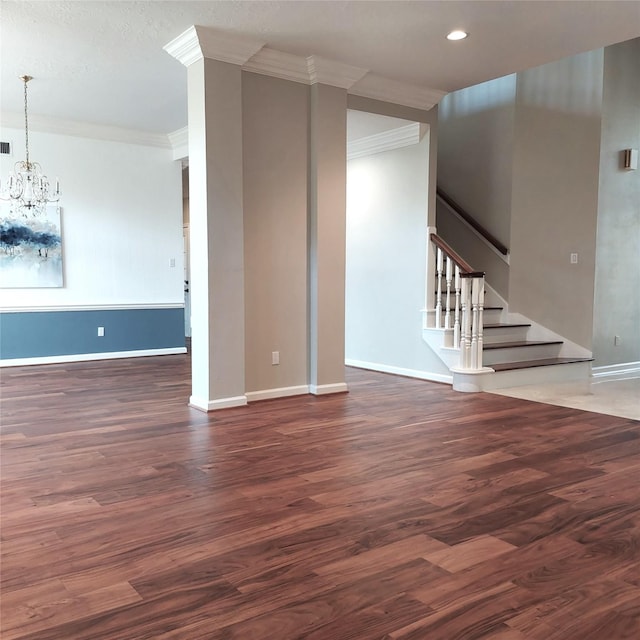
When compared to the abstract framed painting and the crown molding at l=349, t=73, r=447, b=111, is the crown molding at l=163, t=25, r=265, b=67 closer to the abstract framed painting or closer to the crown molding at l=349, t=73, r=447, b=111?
the crown molding at l=349, t=73, r=447, b=111

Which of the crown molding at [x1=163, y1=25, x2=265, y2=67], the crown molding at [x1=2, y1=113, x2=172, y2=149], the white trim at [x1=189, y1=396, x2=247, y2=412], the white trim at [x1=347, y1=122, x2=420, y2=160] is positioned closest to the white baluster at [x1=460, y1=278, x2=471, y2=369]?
the white trim at [x1=347, y1=122, x2=420, y2=160]

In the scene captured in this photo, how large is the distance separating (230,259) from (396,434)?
5.76 ft

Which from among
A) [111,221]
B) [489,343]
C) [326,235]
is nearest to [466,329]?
[489,343]

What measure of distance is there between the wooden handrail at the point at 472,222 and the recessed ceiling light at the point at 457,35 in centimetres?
260

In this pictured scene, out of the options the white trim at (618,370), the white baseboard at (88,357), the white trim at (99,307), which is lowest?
the white trim at (618,370)

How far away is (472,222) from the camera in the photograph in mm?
6520

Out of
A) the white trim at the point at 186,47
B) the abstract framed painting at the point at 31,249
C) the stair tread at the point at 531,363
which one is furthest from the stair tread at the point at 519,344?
the abstract framed painting at the point at 31,249

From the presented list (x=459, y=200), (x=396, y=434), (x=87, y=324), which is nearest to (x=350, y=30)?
(x=396, y=434)

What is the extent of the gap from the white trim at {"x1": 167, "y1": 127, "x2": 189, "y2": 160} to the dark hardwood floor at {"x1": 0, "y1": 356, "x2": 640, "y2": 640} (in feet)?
13.1

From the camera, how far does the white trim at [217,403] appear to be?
4301 mm

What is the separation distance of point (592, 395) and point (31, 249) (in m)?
5.99

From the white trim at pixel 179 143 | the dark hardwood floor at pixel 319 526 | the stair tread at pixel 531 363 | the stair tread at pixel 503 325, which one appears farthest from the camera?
the white trim at pixel 179 143

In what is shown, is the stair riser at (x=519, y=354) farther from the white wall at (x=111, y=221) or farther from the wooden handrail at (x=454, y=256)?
the white wall at (x=111, y=221)

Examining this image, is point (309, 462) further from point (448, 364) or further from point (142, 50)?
point (142, 50)
